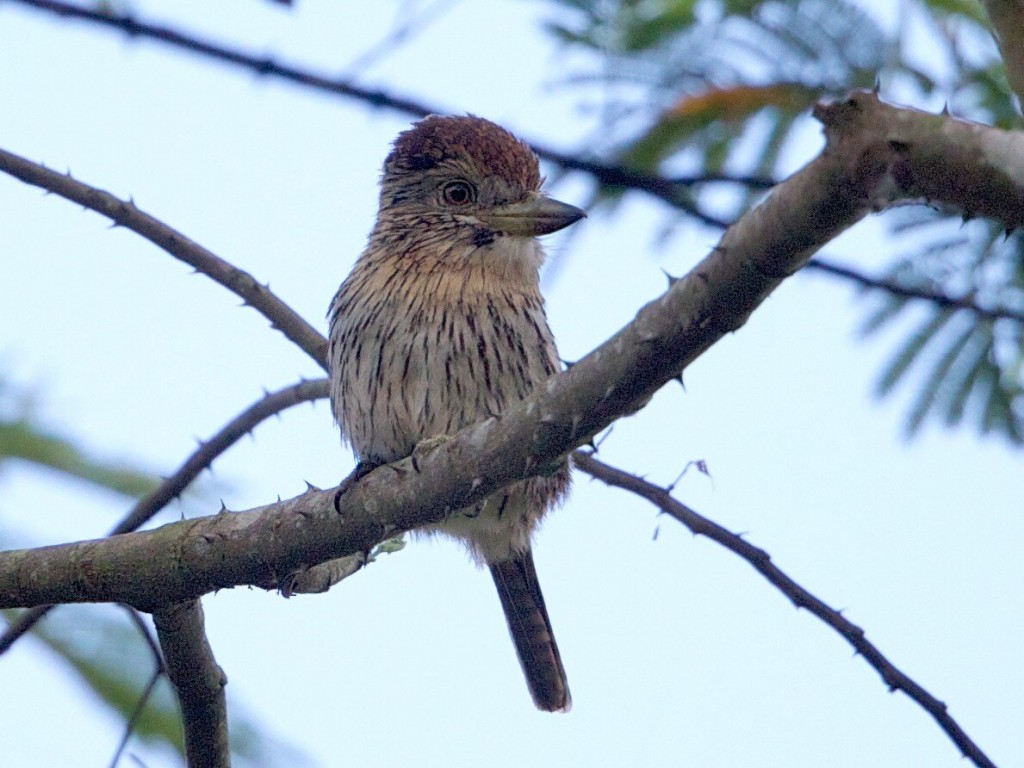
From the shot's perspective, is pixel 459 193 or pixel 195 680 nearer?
pixel 195 680

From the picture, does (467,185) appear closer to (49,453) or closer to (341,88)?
(49,453)

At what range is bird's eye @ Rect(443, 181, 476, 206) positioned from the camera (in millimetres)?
4285

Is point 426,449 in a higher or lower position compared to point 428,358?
lower

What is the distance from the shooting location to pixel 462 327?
12.5ft

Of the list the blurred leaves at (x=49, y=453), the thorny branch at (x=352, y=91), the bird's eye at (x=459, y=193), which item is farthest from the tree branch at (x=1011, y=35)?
the blurred leaves at (x=49, y=453)

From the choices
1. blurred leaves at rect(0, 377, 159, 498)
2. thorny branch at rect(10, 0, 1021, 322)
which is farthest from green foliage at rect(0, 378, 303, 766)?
thorny branch at rect(10, 0, 1021, 322)

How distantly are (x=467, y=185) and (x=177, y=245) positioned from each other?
98 cm

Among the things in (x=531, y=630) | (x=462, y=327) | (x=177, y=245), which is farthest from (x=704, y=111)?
(x=531, y=630)

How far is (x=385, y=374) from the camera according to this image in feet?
12.4

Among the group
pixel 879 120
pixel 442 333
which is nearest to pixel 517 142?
pixel 442 333

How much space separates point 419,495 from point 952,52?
5.94 ft

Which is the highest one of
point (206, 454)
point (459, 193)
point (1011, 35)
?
point (459, 193)

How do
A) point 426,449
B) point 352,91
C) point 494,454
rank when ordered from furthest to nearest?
point 426,449 < point 494,454 < point 352,91

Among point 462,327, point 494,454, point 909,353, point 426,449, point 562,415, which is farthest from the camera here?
point 909,353
